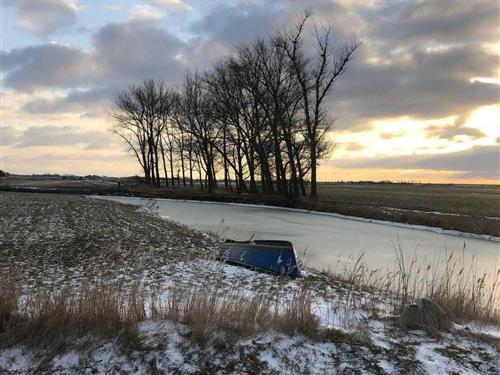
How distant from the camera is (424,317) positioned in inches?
227

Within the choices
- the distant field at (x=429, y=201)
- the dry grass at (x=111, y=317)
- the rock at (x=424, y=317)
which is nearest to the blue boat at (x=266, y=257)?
the rock at (x=424, y=317)

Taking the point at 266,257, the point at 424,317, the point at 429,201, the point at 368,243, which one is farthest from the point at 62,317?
the point at 429,201

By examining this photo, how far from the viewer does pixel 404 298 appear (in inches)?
267

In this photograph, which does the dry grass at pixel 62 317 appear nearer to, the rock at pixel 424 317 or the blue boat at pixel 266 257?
the rock at pixel 424 317

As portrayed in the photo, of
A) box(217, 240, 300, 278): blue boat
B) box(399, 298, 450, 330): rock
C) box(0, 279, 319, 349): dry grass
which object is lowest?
box(217, 240, 300, 278): blue boat

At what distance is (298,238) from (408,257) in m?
6.19

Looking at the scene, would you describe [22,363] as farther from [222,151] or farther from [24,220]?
[222,151]

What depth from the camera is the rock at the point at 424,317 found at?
5.71m

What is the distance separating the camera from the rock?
5707 millimetres

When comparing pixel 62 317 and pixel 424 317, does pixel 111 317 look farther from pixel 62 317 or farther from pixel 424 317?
pixel 424 317

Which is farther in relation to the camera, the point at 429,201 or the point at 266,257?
the point at 429,201

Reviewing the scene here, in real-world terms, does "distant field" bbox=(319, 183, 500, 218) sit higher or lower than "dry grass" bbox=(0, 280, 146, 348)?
lower

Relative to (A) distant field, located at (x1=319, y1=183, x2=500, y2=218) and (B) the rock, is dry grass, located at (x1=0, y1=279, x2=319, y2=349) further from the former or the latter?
(A) distant field, located at (x1=319, y1=183, x2=500, y2=218)

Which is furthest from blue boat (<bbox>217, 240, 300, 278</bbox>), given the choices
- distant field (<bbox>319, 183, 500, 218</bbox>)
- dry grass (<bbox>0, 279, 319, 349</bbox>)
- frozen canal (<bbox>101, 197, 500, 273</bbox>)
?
distant field (<bbox>319, 183, 500, 218</bbox>)
